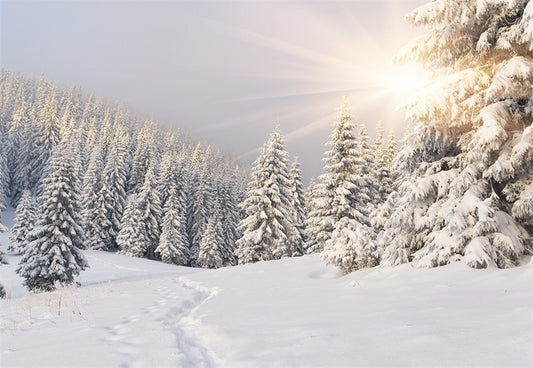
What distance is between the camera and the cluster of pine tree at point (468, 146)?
26.9 feet

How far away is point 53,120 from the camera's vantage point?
235ft

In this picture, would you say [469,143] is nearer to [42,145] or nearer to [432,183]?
[432,183]

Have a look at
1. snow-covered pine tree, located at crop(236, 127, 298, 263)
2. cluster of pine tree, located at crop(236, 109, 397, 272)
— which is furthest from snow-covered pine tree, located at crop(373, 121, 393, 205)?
snow-covered pine tree, located at crop(236, 127, 298, 263)

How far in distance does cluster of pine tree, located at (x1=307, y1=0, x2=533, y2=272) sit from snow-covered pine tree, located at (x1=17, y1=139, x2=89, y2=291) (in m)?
21.1

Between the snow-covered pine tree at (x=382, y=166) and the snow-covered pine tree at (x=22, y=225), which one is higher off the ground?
the snow-covered pine tree at (x=382, y=166)

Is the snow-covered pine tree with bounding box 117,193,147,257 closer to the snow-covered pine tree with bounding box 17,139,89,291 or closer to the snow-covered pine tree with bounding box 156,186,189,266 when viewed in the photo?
the snow-covered pine tree with bounding box 156,186,189,266

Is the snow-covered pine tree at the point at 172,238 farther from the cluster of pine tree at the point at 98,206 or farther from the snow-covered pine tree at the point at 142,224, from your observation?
the snow-covered pine tree at the point at 142,224

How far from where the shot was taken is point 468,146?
923 centimetres

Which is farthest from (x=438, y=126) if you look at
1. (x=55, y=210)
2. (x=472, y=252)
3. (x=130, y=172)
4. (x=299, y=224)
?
(x=130, y=172)

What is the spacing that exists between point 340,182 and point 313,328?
20979 millimetres

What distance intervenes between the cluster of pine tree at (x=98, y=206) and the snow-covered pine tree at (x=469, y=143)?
23332mm

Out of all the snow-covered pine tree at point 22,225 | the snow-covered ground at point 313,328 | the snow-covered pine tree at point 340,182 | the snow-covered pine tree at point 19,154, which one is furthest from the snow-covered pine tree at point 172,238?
the snow-covered ground at point 313,328

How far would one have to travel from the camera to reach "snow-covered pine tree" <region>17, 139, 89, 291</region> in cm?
2328

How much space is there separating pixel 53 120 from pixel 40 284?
60.1m
